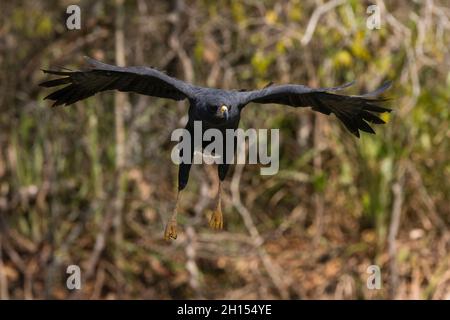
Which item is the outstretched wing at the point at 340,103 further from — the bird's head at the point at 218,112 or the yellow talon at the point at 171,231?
the yellow talon at the point at 171,231

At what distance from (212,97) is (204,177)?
5.17m

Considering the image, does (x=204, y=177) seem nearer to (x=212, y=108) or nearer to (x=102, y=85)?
(x=102, y=85)

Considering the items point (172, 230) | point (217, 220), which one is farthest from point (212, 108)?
point (172, 230)

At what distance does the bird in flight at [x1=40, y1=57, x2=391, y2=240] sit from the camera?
160 inches

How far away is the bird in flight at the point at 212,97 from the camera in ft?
13.3

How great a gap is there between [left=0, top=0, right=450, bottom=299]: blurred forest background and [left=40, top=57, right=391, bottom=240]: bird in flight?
12.2 feet

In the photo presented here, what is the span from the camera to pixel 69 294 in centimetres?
911

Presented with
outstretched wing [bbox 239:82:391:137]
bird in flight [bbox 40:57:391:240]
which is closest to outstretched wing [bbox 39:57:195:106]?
bird in flight [bbox 40:57:391:240]

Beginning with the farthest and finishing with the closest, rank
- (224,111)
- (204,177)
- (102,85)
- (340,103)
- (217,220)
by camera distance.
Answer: (204,177), (102,85), (340,103), (217,220), (224,111)

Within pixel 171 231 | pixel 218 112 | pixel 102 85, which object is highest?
pixel 102 85

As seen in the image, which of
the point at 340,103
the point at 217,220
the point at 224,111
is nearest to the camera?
the point at 224,111

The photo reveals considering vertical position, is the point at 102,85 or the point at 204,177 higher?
the point at 102,85

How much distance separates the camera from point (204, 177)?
9.16 metres

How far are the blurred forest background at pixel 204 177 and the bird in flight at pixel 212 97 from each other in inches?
146
